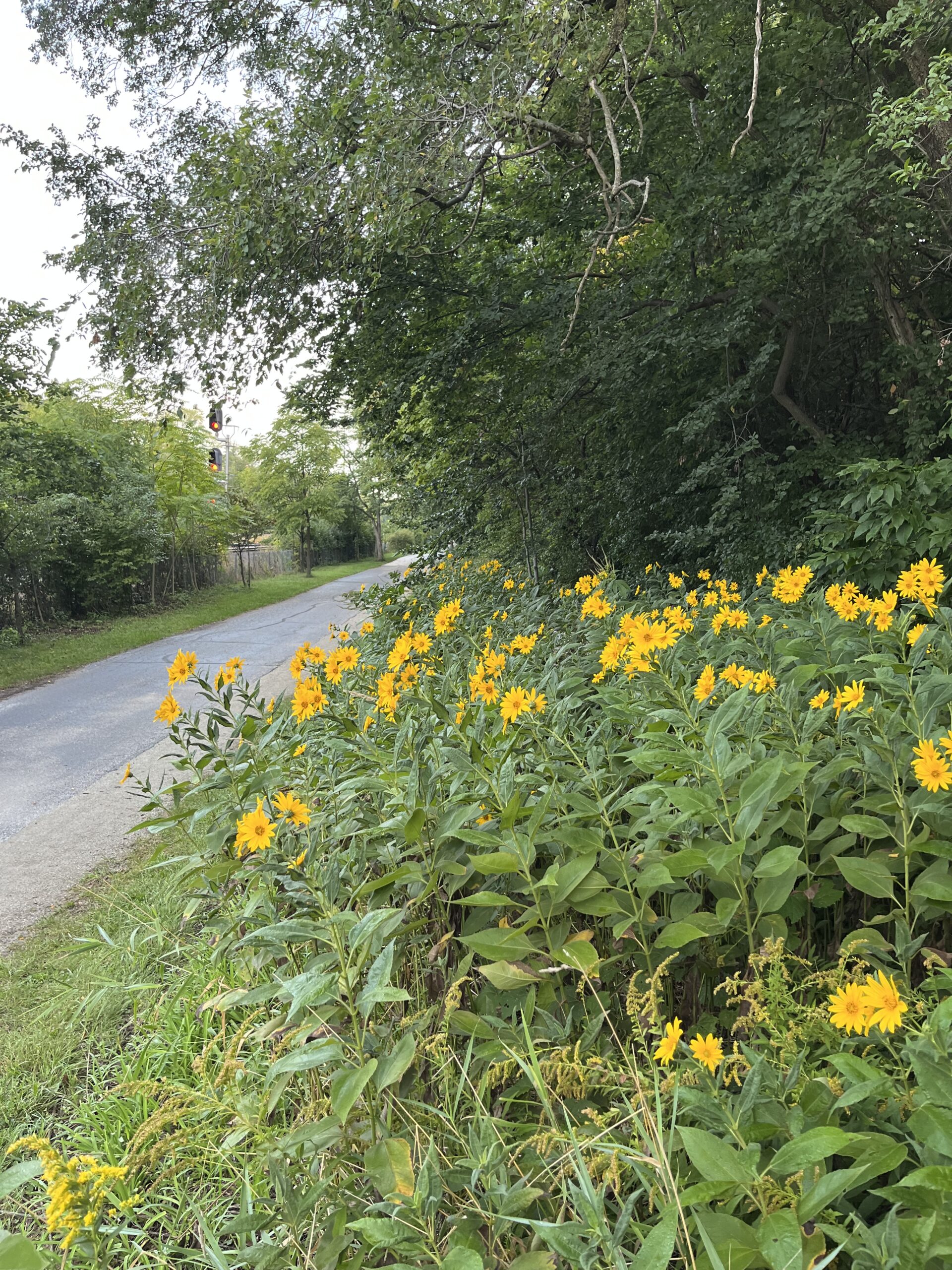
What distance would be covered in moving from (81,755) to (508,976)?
18.7ft

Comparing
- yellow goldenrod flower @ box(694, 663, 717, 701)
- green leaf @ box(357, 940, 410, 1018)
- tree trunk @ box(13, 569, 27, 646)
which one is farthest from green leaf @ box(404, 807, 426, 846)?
tree trunk @ box(13, 569, 27, 646)

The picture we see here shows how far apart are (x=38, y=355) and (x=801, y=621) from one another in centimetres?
1224

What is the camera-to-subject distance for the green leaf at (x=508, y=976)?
1362 mm

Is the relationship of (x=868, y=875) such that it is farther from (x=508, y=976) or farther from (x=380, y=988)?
(x=380, y=988)

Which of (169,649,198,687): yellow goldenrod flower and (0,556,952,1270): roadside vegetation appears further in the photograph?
(169,649,198,687): yellow goldenrod flower

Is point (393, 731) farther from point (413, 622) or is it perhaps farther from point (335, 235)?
point (335, 235)

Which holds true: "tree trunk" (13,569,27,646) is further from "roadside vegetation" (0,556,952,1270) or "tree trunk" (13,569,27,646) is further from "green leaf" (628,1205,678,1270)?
"green leaf" (628,1205,678,1270)

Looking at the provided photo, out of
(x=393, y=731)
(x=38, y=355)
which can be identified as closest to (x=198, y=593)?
(x=38, y=355)

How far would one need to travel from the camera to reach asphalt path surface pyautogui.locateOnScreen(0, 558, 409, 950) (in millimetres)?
3848

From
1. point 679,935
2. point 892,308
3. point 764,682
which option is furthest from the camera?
point 892,308

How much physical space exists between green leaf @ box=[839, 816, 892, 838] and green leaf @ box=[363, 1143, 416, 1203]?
907 mm

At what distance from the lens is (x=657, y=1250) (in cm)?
85

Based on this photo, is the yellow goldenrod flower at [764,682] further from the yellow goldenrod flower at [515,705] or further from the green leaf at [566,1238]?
the green leaf at [566,1238]

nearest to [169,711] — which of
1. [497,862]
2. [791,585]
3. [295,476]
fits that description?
[497,862]
